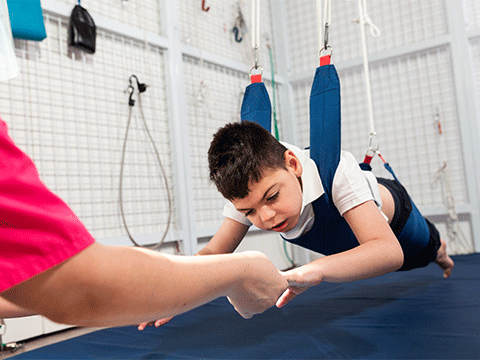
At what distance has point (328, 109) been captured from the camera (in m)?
1.21

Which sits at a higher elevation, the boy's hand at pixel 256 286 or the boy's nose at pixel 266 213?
the boy's nose at pixel 266 213

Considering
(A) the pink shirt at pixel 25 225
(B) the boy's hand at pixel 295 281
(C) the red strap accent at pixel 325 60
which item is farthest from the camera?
(C) the red strap accent at pixel 325 60

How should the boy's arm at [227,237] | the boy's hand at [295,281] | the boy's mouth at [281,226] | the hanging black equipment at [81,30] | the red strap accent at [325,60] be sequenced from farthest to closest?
the hanging black equipment at [81,30] < the boy's arm at [227,237] < the red strap accent at [325,60] < the boy's mouth at [281,226] < the boy's hand at [295,281]

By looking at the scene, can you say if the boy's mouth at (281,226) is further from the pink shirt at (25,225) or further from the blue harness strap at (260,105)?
the pink shirt at (25,225)

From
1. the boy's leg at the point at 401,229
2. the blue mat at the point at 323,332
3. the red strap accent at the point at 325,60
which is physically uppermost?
the red strap accent at the point at 325,60

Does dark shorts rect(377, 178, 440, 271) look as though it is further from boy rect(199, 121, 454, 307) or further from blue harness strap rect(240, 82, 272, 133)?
blue harness strap rect(240, 82, 272, 133)

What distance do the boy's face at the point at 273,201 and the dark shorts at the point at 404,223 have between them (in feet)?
1.97

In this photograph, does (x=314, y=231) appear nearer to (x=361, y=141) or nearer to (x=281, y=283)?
(x=281, y=283)

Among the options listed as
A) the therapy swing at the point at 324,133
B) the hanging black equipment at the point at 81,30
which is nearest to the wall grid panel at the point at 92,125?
the hanging black equipment at the point at 81,30

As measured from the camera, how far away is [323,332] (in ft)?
3.65

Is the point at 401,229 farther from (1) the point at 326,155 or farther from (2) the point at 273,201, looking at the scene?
(2) the point at 273,201

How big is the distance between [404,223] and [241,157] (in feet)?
2.65

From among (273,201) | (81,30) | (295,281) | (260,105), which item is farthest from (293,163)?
(81,30)

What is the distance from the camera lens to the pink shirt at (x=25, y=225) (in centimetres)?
32
